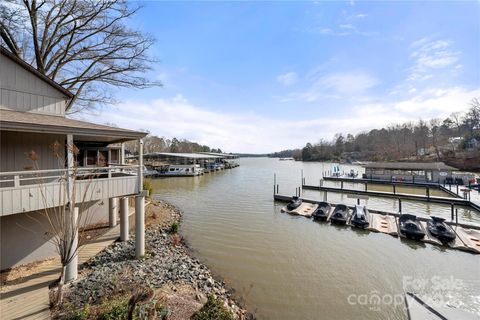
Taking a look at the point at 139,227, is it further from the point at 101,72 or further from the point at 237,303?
the point at 101,72

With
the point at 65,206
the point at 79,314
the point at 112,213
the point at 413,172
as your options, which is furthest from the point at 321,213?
the point at 413,172

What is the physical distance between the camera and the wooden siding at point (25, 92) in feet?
29.0

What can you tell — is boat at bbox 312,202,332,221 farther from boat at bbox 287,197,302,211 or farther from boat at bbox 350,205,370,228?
boat at bbox 287,197,302,211

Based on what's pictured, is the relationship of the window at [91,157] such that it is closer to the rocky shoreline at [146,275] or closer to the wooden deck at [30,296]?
the rocky shoreline at [146,275]

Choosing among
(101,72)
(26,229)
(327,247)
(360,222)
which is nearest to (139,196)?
(26,229)

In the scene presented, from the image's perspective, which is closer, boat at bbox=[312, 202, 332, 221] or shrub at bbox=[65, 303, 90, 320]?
shrub at bbox=[65, 303, 90, 320]

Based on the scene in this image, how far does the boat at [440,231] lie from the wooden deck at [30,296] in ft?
58.6

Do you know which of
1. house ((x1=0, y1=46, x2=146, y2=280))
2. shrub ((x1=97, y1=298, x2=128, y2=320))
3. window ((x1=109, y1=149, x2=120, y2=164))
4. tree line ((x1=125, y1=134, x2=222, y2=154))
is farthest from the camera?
tree line ((x1=125, y1=134, x2=222, y2=154))

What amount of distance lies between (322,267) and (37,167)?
11.8 metres

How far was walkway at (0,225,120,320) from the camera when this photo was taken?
5.57 metres

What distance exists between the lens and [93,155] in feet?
41.6

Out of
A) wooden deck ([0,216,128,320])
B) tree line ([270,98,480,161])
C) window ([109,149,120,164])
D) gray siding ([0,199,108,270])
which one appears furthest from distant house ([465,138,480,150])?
gray siding ([0,199,108,270])

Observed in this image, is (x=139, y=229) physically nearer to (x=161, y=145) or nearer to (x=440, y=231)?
(x=440, y=231)

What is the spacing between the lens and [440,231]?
12.9 metres
